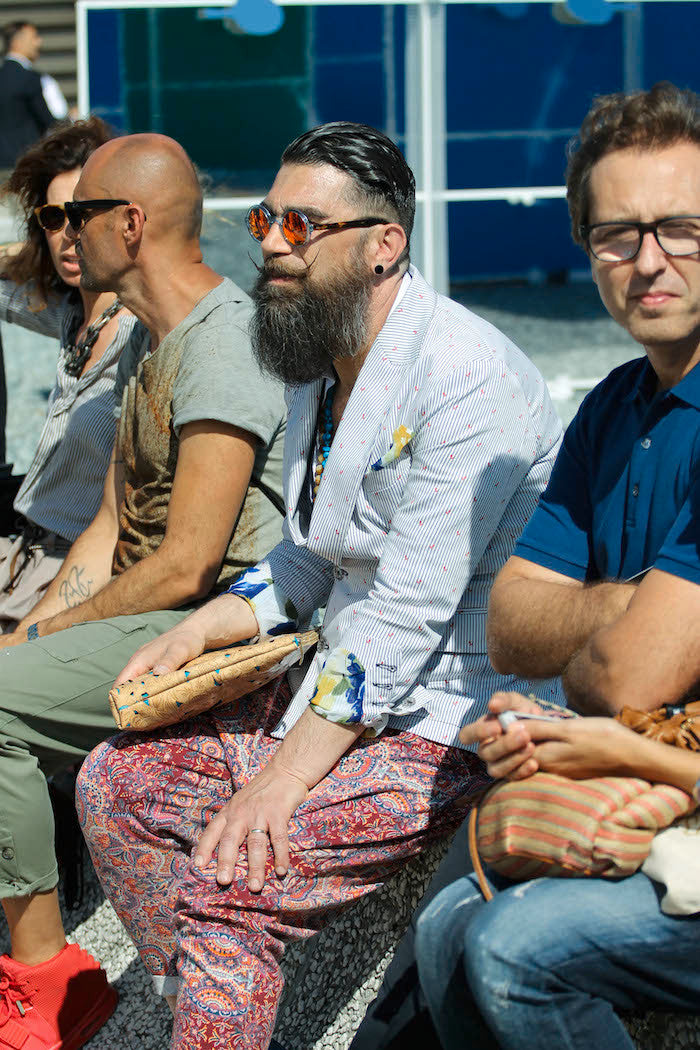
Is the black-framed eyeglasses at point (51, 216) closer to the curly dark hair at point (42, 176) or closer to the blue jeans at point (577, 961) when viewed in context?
the curly dark hair at point (42, 176)

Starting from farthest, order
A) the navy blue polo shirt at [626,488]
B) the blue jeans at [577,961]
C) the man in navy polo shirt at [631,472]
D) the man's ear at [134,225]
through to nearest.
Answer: the man's ear at [134,225]
the navy blue polo shirt at [626,488]
the man in navy polo shirt at [631,472]
the blue jeans at [577,961]

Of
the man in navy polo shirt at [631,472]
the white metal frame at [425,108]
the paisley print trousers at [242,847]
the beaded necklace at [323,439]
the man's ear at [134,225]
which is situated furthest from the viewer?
the white metal frame at [425,108]

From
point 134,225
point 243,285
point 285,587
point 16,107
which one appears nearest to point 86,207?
point 134,225

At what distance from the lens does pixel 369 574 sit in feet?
8.13

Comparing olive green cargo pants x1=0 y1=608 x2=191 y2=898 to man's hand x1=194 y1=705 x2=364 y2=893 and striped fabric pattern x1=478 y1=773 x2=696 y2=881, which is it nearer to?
man's hand x1=194 y1=705 x2=364 y2=893

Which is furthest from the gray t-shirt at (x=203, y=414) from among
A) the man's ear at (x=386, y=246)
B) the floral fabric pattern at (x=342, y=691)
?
the floral fabric pattern at (x=342, y=691)

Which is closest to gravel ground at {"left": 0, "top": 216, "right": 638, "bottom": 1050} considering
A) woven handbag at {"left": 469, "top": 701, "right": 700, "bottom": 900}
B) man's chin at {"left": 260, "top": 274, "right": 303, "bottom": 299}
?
woven handbag at {"left": 469, "top": 701, "right": 700, "bottom": 900}

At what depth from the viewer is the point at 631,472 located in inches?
80.6

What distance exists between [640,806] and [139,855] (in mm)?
1160

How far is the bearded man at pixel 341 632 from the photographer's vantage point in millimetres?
2182

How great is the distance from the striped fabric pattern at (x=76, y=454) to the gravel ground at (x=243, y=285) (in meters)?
1.10

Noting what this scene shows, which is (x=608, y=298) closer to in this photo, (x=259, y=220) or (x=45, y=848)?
(x=259, y=220)

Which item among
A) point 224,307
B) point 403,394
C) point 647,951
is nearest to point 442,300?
point 403,394

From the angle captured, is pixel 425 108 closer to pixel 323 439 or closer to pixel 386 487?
pixel 323 439
